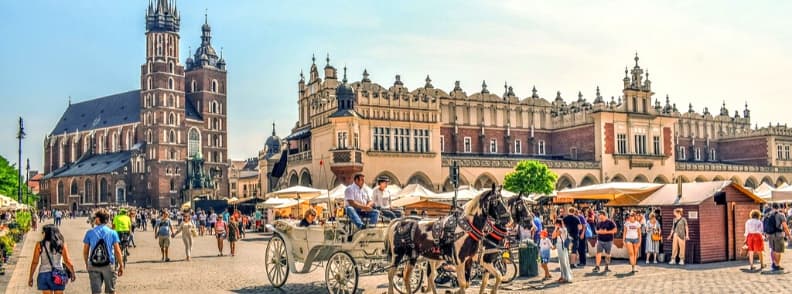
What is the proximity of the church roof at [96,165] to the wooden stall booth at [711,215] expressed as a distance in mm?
102794

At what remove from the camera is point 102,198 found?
11219cm

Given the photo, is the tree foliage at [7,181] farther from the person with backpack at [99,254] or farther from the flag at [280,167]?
the person with backpack at [99,254]

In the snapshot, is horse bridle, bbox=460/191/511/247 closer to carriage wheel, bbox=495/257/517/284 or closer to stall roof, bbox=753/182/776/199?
carriage wheel, bbox=495/257/517/284

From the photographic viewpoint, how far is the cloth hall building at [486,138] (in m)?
49.8

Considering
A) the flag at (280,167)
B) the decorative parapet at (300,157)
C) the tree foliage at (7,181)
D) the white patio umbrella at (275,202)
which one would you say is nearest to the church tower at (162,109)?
the tree foliage at (7,181)

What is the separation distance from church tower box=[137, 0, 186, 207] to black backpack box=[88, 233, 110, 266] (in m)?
102

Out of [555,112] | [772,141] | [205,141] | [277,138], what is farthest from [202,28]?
[772,141]

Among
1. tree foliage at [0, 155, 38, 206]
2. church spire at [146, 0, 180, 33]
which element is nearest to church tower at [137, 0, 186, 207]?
church spire at [146, 0, 180, 33]

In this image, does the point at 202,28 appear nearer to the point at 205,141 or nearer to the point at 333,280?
the point at 205,141

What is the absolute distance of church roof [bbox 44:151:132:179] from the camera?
11406 centimetres

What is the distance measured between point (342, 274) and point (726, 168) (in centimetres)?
6018

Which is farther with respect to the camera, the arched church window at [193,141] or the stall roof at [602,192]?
the arched church window at [193,141]

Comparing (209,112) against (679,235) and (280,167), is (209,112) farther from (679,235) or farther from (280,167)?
(679,235)

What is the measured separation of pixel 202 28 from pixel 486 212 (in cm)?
12373
